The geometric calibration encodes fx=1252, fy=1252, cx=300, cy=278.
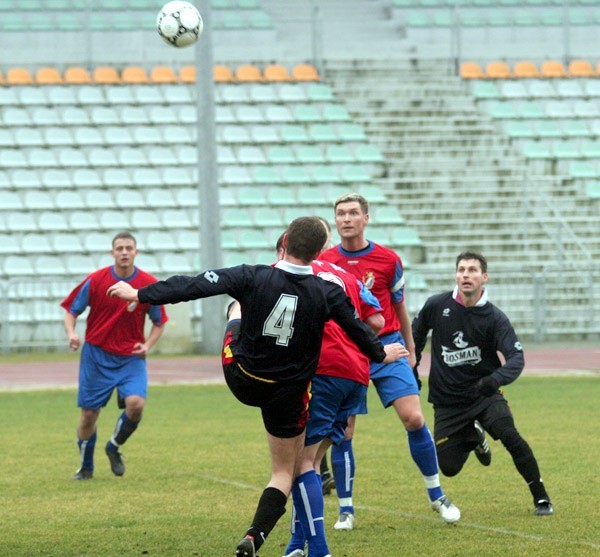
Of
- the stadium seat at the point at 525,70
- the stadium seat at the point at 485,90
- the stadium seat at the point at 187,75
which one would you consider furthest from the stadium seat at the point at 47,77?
the stadium seat at the point at 525,70

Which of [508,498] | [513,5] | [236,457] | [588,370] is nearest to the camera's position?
[508,498]

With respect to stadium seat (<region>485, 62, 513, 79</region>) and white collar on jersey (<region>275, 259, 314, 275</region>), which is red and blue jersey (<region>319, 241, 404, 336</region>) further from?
stadium seat (<region>485, 62, 513, 79</region>)

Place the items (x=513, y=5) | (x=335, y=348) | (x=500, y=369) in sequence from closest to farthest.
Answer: (x=335, y=348)
(x=500, y=369)
(x=513, y=5)

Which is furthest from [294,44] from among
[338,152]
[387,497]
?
[387,497]

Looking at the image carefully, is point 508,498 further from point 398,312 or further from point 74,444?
point 74,444

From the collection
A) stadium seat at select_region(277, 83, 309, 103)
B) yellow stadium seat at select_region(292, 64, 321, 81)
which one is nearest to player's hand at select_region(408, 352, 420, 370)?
stadium seat at select_region(277, 83, 309, 103)

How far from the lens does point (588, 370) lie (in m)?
18.7

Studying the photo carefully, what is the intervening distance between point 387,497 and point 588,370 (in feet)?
35.1

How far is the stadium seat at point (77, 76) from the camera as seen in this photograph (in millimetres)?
27938

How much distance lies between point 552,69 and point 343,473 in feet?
80.4

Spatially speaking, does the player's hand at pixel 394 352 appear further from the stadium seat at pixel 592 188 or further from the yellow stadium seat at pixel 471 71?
the yellow stadium seat at pixel 471 71

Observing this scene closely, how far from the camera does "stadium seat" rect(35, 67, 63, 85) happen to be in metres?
27.9

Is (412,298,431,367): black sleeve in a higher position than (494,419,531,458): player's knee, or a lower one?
higher

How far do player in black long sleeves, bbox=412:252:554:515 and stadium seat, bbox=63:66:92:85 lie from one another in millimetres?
20967
